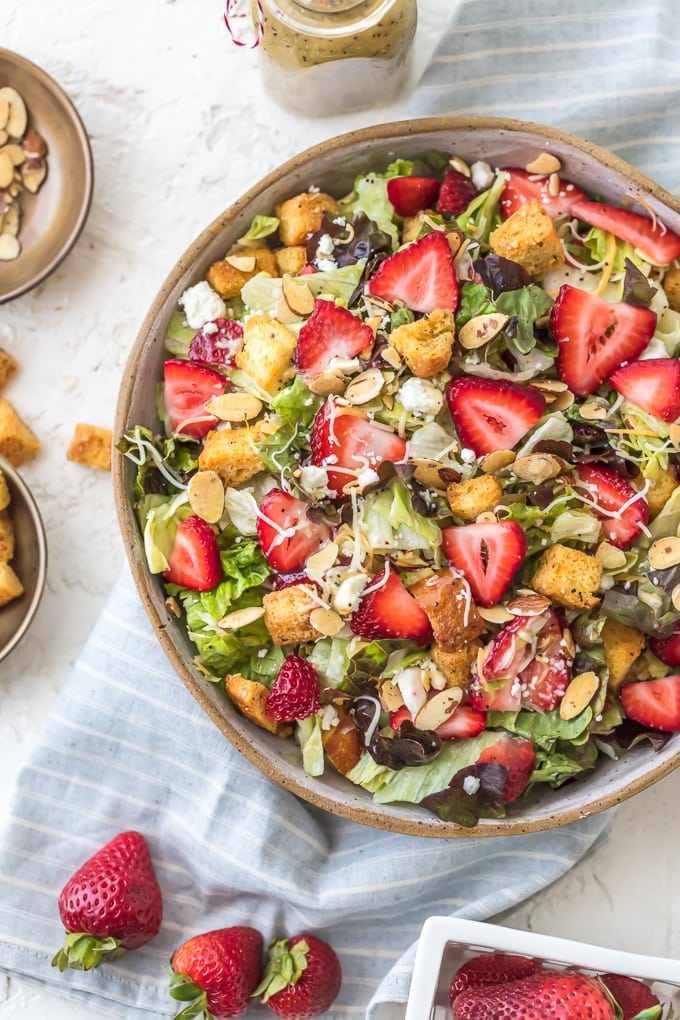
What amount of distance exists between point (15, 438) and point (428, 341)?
3.41 ft

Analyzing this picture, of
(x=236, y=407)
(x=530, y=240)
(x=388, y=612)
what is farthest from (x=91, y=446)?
(x=530, y=240)

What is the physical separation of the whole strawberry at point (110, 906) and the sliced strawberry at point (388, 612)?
82cm

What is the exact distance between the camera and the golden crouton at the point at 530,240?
1944 millimetres

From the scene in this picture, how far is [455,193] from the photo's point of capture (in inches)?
82.2

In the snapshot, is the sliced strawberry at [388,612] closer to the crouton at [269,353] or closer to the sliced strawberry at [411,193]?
the crouton at [269,353]

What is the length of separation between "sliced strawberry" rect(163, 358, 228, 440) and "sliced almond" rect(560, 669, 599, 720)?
2.85ft

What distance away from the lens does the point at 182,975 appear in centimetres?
219

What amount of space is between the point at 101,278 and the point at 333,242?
2.24ft

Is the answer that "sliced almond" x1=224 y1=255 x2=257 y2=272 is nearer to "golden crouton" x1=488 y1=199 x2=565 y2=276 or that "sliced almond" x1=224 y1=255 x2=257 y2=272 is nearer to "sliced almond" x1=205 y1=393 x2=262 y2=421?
"sliced almond" x1=205 y1=393 x2=262 y2=421

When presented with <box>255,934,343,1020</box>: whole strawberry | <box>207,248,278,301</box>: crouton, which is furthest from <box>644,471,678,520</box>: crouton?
<box>255,934,343,1020</box>: whole strawberry

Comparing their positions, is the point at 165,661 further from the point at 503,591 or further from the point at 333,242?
the point at 333,242

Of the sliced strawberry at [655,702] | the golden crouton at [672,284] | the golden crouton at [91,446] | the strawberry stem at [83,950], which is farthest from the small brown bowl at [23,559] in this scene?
the golden crouton at [672,284]

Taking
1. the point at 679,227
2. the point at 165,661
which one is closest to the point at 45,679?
the point at 165,661

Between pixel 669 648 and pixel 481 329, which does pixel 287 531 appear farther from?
pixel 669 648
